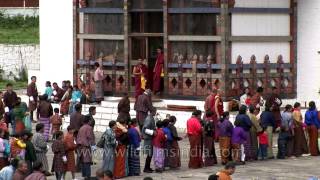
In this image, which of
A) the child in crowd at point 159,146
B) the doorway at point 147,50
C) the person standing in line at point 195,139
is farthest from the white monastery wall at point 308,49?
the child in crowd at point 159,146

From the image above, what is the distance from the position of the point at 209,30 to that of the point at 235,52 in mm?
1076

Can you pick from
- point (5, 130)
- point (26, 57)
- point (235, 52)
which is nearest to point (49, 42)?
point (235, 52)

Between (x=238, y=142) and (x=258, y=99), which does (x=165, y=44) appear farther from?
(x=238, y=142)

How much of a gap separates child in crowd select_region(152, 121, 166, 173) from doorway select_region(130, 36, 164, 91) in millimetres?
9432

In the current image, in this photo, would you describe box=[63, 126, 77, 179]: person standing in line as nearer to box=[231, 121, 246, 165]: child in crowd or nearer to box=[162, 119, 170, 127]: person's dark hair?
box=[162, 119, 170, 127]: person's dark hair

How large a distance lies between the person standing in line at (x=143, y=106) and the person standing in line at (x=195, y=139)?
391 centimetres

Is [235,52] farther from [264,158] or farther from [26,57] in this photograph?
[26,57]

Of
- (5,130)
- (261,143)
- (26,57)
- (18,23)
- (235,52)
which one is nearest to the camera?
(5,130)

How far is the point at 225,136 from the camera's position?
84.6ft

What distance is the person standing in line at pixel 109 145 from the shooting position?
941 inches

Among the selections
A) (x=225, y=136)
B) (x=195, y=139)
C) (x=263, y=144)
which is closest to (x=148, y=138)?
(x=195, y=139)

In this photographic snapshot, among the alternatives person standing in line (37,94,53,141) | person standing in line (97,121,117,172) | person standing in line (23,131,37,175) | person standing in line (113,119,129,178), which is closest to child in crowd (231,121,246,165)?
person standing in line (113,119,129,178)

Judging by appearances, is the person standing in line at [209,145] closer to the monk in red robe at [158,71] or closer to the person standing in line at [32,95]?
the monk in red robe at [158,71]

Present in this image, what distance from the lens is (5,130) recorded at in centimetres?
2347
